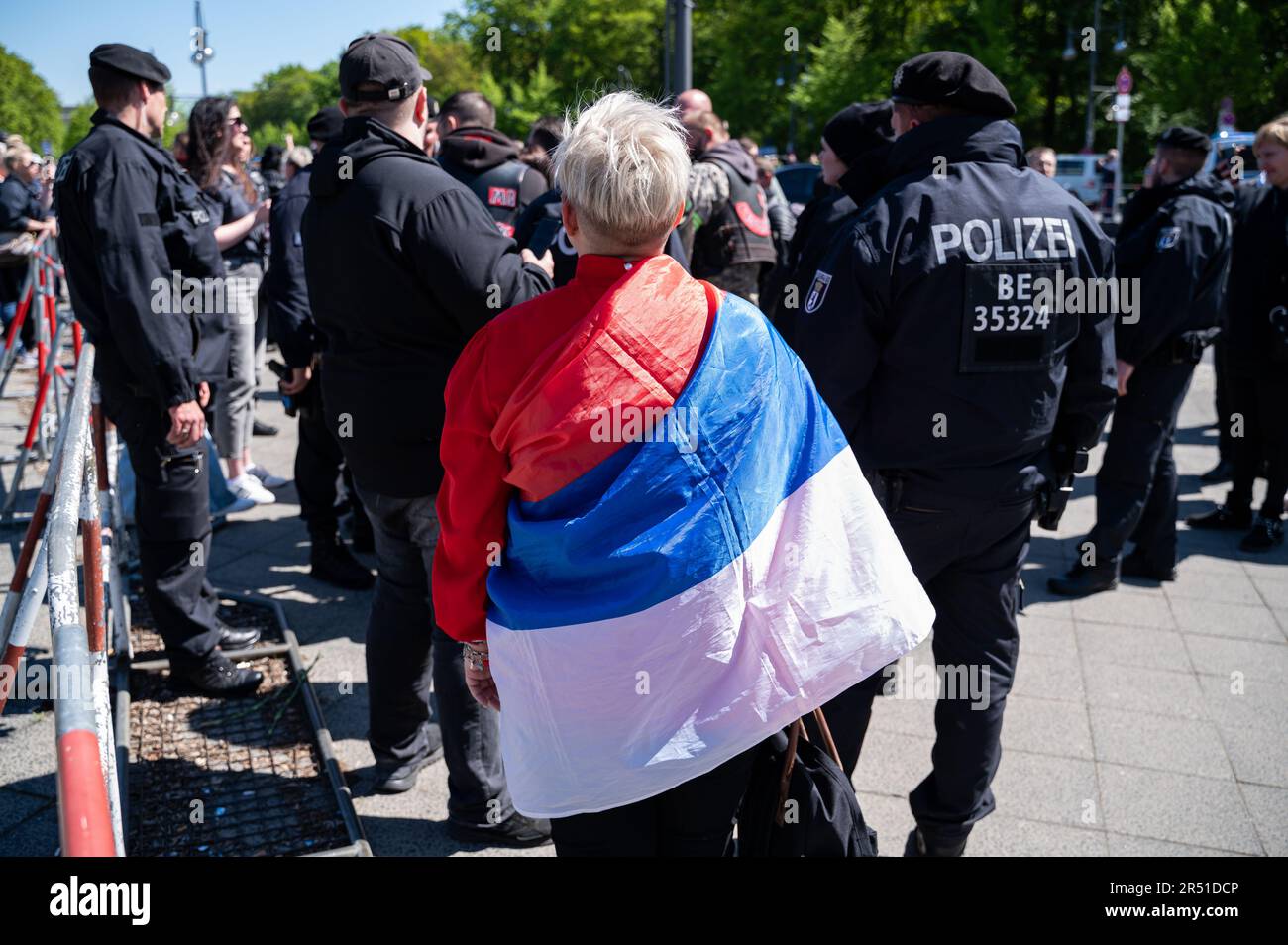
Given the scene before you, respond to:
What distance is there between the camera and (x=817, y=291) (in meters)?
2.75

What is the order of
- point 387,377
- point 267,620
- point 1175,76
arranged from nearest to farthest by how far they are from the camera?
1. point 387,377
2. point 267,620
3. point 1175,76

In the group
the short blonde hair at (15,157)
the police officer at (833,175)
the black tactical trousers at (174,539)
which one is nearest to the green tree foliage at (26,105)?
the short blonde hair at (15,157)

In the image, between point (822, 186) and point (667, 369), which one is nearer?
point (667, 369)

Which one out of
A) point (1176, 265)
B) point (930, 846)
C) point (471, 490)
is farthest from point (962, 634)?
point (1176, 265)

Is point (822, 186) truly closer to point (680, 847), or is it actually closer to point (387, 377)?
point (387, 377)

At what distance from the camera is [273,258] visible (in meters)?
5.43

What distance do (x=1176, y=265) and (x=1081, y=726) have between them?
2290 mm

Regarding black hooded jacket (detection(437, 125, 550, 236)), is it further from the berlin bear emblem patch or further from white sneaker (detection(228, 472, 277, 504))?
the berlin bear emblem patch

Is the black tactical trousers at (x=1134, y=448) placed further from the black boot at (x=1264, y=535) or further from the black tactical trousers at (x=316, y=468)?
the black tactical trousers at (x=316, y=468)

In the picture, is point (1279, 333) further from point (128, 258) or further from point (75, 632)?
point (75, 632)

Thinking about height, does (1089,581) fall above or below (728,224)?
below

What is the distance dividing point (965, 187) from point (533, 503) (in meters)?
1.51

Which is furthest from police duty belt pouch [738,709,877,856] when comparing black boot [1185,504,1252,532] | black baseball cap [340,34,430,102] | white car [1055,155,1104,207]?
white car [1055,155,1104,207]

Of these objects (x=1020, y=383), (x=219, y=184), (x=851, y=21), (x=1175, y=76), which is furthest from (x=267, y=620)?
(x=851, y=21)
